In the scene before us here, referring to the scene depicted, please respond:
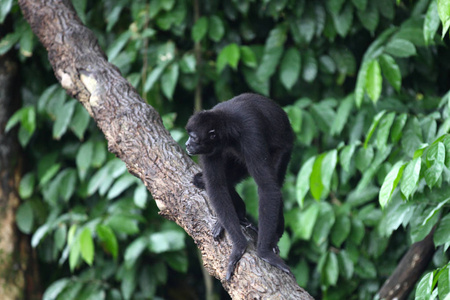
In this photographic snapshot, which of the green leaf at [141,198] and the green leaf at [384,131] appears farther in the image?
the green leaf at [141,198]

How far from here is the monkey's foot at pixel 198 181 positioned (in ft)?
11.6

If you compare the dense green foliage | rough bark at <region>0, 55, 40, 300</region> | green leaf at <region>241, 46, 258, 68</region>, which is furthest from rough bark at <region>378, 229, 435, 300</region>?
rough bark at <region>0, 55, 40, 300</region>

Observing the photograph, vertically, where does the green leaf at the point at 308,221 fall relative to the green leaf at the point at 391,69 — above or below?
below

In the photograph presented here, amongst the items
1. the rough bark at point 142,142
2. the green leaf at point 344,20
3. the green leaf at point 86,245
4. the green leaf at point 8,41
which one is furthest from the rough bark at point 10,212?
the green leaf at point 344,20

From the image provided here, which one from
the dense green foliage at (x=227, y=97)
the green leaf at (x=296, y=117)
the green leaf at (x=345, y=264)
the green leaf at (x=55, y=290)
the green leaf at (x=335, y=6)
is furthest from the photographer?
the green leaf at (x=55, y=290)

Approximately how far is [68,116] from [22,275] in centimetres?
204

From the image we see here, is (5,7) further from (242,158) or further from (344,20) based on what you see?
(344,20)

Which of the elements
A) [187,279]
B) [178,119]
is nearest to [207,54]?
[178,119]

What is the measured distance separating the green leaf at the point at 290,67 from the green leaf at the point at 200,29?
0.87 meters

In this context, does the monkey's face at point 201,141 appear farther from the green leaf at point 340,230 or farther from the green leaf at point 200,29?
the green leaf at point 200,29

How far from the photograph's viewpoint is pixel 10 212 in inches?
250

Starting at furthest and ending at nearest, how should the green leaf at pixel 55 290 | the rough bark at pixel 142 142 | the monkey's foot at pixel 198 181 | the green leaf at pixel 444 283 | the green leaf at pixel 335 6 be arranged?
1. the green leaf at pixel 55 290
2. the green leaf at pixel 335 6
3. the monkey's foot at pixel 198 181
4. the rough bark at pixel 142 142
5. the green leaf at pixel 444 283

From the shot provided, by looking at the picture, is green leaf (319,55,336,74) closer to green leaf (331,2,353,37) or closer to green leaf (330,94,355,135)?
green leaf (331,2,353,37)

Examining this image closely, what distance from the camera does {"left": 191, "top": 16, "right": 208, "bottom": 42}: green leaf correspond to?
18.8 feet
